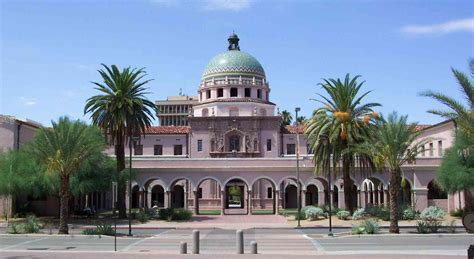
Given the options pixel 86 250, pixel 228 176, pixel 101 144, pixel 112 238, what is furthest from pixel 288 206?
pixel 86 250

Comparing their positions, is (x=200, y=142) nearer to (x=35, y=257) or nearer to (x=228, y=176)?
(x=228, y=176)

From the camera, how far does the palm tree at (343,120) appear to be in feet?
145

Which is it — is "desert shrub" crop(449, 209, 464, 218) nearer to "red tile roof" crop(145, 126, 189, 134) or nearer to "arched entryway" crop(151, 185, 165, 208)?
"red tile roof" crop(145, 126, 189, 134)

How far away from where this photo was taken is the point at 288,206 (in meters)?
72.1

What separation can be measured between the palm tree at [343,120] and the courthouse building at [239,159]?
A: 718cm

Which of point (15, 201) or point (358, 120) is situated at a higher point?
point (358, 120)

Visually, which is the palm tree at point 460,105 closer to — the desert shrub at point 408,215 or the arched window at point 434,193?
the desert shrub at point 408,215

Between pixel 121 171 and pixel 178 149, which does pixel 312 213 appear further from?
pixel 178 149

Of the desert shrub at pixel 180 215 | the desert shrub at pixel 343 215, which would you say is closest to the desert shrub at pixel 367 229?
the desert shrub at pixel 343 215

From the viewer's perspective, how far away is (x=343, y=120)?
4416 cm

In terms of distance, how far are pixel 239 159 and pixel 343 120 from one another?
536 inches

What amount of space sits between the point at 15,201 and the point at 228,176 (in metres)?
18.9

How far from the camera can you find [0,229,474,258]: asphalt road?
2184 centimetres

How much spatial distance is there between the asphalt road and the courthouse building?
22183 mm
